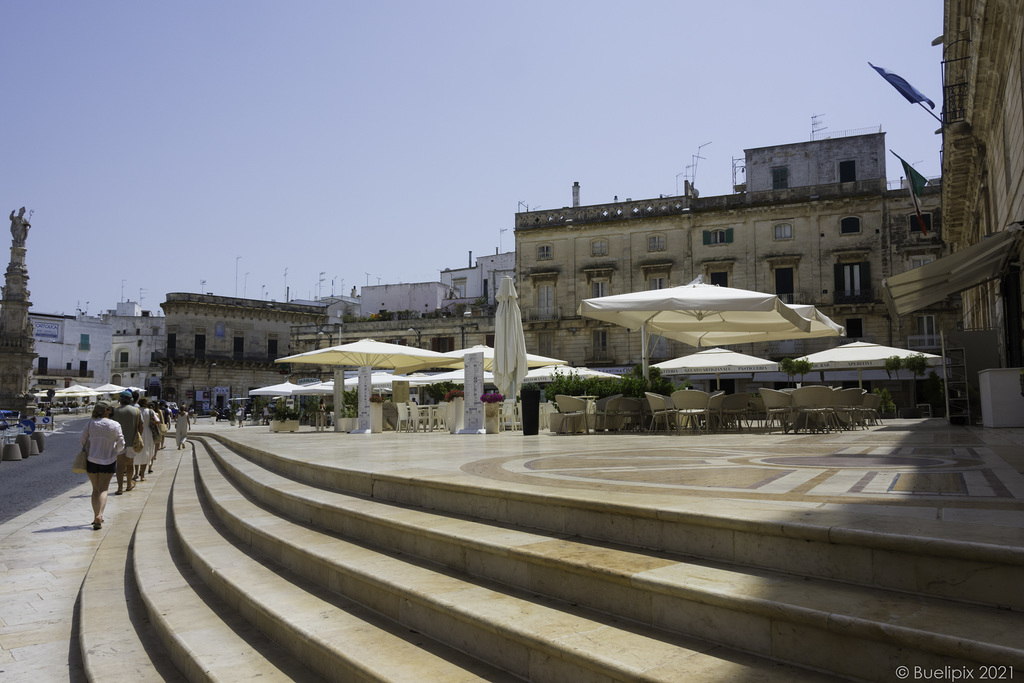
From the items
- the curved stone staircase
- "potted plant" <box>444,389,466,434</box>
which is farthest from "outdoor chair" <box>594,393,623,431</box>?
the curved stone staircase

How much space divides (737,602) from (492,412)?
10.9m

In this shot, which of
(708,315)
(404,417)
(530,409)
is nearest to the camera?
(530,409)

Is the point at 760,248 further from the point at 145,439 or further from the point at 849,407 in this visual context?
the point at 145,439

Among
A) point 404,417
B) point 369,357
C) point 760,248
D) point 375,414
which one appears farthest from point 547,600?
point 760,248

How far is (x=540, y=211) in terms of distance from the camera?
3678 centimetres

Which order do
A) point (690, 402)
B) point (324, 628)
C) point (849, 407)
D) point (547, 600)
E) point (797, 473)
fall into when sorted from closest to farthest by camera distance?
point (547, 600) → point (324, 628) → point (797, 473) → point (849, 407) → point (690, 402)

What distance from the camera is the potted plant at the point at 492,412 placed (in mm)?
12781

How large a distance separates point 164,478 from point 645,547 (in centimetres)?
1115

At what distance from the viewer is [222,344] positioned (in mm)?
52750

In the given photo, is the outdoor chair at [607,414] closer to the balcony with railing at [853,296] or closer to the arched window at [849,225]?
the balcony with railing at [853,296]

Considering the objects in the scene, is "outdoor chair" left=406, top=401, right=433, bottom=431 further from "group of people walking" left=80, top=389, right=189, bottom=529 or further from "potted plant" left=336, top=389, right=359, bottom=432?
"group of people walking" left=80, top=389, right=189, bottom=529

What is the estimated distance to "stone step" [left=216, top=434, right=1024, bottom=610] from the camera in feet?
6.86

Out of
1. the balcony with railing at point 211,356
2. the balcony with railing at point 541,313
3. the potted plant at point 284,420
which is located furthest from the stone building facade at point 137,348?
the potted plant at point 284,420

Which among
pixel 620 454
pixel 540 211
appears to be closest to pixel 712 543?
pixel 620 454
